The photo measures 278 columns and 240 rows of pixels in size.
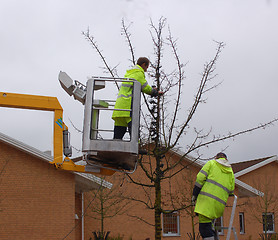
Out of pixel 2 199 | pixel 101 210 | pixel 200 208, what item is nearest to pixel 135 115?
pixel 200 208

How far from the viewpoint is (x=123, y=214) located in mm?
23922

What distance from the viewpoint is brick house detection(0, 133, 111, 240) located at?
1923 cm

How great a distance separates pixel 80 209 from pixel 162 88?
13.4m

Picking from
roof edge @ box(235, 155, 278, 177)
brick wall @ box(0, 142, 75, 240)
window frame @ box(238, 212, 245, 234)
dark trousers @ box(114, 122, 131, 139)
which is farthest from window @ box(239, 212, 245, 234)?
dark trousers @ box(114, 122, 131, 139)

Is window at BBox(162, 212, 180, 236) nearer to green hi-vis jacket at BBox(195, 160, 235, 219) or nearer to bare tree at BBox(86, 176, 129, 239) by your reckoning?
bare tree at BBox(86, 176, 129, 239)

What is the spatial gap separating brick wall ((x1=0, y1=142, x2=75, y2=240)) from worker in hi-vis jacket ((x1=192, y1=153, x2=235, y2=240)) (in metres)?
13.4

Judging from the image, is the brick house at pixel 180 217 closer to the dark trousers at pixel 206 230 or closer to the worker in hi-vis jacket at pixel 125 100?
the worker in hi-vis jacket at pixel 125 100

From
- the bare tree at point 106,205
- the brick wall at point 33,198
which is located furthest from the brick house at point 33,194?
the bare tree at point 106,205

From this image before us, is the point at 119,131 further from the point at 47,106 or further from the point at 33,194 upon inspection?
the point at 33,194

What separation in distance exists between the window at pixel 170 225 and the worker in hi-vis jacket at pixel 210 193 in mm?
18158

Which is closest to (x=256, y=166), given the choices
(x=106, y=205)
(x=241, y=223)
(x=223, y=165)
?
(x=241, y=223)

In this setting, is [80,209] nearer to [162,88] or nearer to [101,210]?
[101,210]

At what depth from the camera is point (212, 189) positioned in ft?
23.2

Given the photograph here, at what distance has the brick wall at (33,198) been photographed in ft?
63.1
